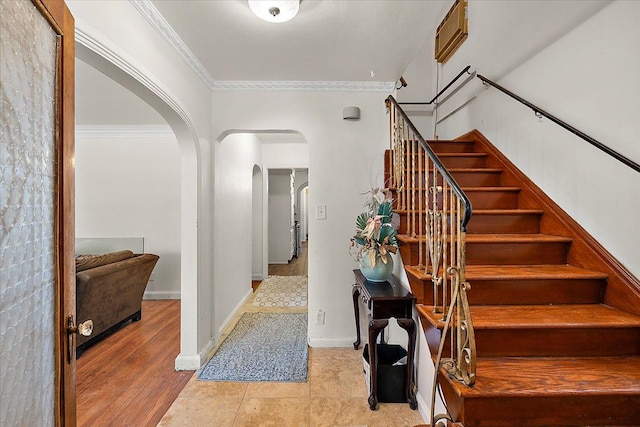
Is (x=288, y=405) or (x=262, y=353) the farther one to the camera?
(x=262, y=353)

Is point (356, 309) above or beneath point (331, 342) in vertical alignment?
above

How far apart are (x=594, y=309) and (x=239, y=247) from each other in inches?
134

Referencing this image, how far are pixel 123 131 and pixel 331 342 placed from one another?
431 centimetres

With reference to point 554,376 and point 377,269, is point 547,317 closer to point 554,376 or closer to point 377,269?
point 554,376

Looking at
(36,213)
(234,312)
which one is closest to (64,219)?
(36,213)

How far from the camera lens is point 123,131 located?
4.25 m

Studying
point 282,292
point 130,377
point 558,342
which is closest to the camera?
point 558,342

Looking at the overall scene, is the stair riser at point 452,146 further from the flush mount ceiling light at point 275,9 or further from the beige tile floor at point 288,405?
the beige tile floor at point 288,405

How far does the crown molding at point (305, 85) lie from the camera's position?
2713mm

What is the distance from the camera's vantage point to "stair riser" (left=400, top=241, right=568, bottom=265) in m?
1.83

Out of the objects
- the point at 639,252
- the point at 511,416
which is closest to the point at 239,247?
the point at 511,416

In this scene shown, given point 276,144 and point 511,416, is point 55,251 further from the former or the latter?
point 276,144

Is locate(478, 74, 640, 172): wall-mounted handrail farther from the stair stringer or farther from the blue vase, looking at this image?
the blue vase

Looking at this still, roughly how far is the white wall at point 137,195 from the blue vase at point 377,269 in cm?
335
